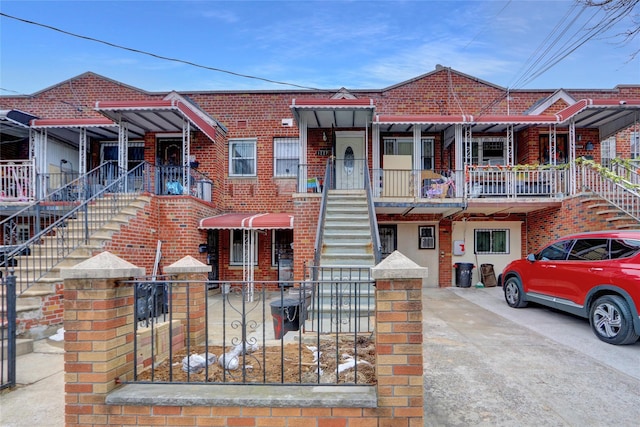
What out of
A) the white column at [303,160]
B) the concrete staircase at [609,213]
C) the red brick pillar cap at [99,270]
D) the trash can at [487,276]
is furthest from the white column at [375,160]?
the red brick pillar cap at [99,270]

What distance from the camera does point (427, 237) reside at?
1208cm

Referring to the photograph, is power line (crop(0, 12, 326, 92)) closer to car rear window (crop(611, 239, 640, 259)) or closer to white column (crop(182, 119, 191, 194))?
white column (crop(182, 119, 191, 194))

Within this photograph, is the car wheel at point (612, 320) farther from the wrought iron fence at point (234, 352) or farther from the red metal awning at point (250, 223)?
the red metal awning at point (250, 223)

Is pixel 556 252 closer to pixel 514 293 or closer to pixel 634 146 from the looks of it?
pixel 514 293

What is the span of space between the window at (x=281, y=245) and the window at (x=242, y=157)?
249 cm

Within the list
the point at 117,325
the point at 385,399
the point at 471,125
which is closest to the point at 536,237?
the point at 471,125

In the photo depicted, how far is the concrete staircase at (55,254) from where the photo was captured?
6.09 metres

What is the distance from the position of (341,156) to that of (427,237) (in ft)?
13.5

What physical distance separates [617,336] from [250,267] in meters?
8.14

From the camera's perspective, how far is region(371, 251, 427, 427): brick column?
2.47 m

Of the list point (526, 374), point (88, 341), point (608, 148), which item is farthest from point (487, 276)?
point (88, 341)

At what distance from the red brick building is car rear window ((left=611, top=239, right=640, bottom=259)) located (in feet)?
13.9

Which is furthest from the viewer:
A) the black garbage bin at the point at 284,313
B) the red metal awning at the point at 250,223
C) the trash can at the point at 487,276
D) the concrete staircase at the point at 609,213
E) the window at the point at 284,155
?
the window at the point at 284,155

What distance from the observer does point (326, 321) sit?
6473 mm
